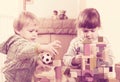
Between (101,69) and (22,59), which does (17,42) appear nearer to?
(22,59)

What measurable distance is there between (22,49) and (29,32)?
0.15 feet

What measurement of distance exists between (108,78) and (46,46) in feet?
0.57

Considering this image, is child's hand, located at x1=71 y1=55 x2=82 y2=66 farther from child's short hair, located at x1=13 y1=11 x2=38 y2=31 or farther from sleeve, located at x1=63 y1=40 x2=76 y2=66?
child's short hair, located at x1=13 y1=11 x2=38 y2=31

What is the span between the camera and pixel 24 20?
560 mm

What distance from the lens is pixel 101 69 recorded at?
1.94 ft

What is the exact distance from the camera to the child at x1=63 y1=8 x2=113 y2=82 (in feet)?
1.92

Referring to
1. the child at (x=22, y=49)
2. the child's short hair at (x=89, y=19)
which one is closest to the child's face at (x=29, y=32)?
the child at (x=22, y=49)

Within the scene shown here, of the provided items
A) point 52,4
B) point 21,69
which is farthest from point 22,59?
point 52,4

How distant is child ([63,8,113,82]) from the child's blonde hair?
0.35ft

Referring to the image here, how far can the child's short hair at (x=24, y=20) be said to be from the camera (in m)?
0.56

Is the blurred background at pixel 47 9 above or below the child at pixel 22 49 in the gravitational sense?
above

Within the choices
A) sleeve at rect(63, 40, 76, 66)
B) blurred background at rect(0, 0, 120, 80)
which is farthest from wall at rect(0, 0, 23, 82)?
sleeve at rect(63, 40, 76, 66)

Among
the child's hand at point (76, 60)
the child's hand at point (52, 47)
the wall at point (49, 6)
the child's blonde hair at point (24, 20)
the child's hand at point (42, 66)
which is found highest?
the wall at point (49, 6)

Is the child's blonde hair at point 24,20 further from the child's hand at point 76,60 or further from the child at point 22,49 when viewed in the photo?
the child's hand at point 76,60
